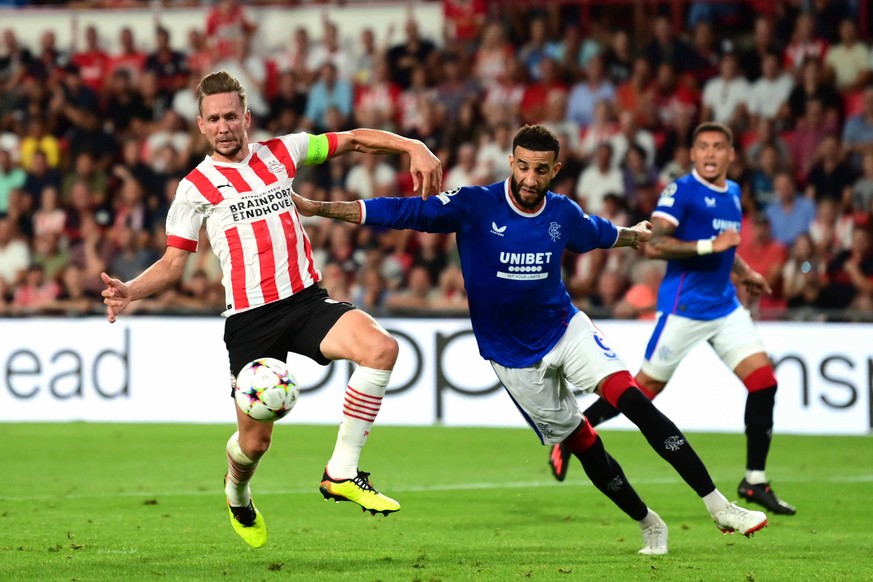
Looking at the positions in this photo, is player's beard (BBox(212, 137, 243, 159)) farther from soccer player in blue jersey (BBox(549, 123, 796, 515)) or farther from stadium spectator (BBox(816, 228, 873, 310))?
stadium spectator (BBox(816, 228, 873, 310))

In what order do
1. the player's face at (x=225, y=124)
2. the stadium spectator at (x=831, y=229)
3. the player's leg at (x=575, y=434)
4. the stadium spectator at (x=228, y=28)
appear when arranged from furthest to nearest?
the stadium spectator at (x=228, y=28) < the stadium spectator at (x=831, y=229) < the player's leg at (x=575, y=434) < the player's face at (x=225, y=124)

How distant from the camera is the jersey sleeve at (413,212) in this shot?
734 cm

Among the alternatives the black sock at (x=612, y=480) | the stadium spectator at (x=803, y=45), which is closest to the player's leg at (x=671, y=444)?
the black sock at (x=612, y=480)

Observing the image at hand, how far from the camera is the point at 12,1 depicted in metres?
21.4

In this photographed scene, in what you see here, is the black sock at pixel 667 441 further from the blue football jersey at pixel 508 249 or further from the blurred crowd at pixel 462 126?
the blurred crowd at pixel 462 126

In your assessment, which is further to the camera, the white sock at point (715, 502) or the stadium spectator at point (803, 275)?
the stadium spectator at point (803, 275)

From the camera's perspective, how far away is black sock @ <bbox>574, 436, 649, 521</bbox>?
24.4 feet

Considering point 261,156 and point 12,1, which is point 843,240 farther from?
point 12,1

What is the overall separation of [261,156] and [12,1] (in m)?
15.4

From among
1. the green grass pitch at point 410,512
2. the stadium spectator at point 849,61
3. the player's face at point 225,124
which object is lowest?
the green grass pitch at point 410,512

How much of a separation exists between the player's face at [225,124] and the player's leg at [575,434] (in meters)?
1.81

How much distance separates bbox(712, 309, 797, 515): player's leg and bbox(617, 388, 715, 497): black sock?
79.3 inches

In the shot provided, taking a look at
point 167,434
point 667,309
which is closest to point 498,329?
point 667,309

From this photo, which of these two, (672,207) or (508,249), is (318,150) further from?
(672,207)
